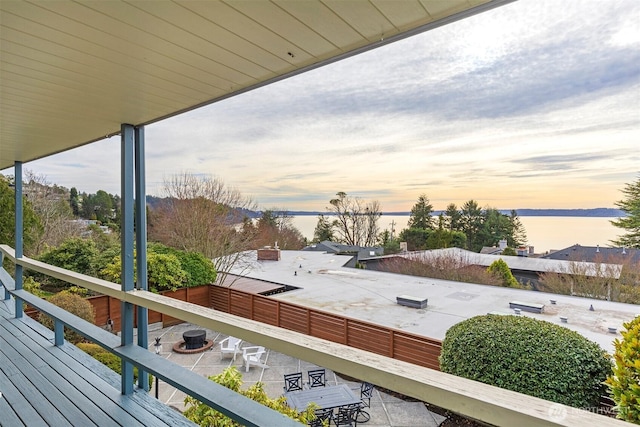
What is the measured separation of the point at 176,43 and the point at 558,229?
1272 centimetres

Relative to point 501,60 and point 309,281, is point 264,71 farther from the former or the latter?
point 501,60

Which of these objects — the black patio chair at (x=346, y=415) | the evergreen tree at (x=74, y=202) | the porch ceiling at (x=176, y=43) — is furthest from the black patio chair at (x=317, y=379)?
the evergreen tree at (x=74, y=202)

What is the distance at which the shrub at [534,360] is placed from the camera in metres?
3.49

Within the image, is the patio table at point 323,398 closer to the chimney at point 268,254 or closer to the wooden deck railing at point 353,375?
the wooden deck railing at point 353,375

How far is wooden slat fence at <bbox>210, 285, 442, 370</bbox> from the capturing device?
583 centimetres

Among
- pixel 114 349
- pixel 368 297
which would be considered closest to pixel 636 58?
pixel 368 297

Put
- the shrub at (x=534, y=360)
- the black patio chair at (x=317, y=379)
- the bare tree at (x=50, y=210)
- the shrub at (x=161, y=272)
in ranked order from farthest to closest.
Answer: the bare tree at (x=50, y=210) → the shrub at (x=161, y=272) → the black patio chair at (x=317, y=379) → the shrub at (x=534, y=360)

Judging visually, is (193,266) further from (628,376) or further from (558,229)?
(558,229)

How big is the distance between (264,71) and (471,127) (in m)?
13.9

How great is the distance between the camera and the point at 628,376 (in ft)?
7.37

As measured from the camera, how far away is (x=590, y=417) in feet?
2.12

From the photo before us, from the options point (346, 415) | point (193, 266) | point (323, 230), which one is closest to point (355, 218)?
point (323, 230)

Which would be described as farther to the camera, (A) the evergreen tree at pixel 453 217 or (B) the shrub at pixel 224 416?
(A) the evergreen tree at pixel 453 217

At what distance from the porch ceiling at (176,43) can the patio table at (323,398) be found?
3.85 metres
